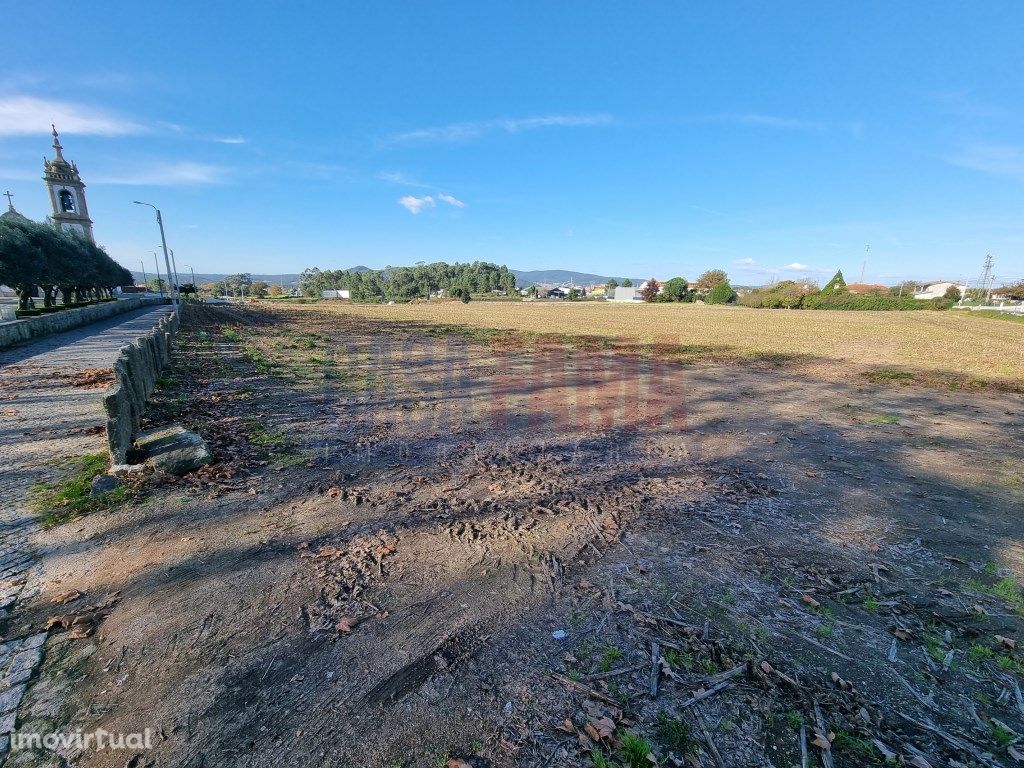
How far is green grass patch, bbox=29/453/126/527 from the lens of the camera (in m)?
4.36

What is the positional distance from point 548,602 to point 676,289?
372 feet

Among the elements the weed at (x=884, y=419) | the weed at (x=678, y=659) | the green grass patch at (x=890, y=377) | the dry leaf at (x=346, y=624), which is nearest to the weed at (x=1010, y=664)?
the weed at (x=678, y=659)

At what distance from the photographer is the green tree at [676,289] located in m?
106

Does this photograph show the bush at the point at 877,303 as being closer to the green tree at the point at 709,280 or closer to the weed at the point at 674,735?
the green tree at the point at 709,280

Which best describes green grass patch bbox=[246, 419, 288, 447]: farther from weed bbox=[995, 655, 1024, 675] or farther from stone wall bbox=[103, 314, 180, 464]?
weed bbox=[995, 655, 1024, 675]

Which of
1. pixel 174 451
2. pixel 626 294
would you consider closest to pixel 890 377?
pixel 174 451

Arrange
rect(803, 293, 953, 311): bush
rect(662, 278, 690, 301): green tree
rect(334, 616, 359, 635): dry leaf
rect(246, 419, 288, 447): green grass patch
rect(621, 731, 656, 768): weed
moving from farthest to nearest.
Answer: rect(662, 278, 690, 301): green tree → rect(803, 293, 953, 311): bush → rect(246, 419, 288, 447): green grass patch → rect(334, 616, 359, 635): dry leaf → rect(621, 731, 656, 768): weed

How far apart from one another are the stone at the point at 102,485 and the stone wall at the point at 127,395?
0.54 metres

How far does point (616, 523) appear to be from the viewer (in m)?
4.57

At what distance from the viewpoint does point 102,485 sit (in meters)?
4.79

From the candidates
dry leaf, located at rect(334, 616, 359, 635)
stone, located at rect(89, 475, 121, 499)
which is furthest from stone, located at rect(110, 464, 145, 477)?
dry leaf, located at rect(334, 616, 359, 635)

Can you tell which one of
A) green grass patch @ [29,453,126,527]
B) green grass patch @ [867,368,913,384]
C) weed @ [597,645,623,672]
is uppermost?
green grass patch @ [29,453,126,527]

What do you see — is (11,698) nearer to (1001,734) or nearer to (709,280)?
(1001,734)

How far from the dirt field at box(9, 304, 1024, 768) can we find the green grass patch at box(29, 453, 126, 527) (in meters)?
0.31
